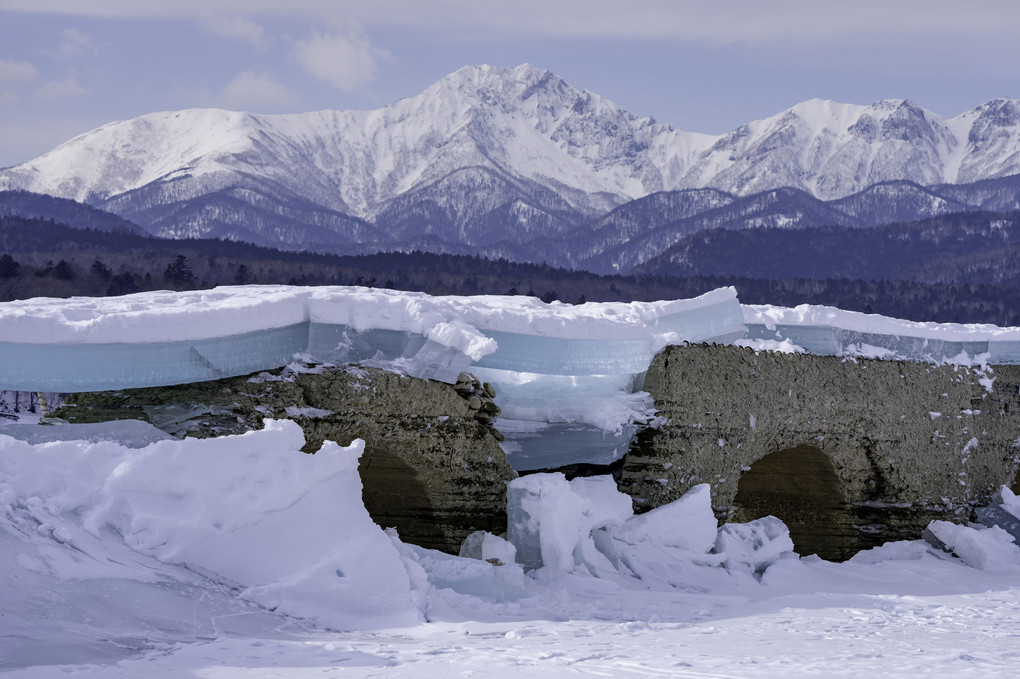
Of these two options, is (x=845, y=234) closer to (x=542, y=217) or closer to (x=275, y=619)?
(x=542, y=217)

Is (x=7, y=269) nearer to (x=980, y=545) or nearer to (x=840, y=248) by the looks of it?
(x=980, y=545)

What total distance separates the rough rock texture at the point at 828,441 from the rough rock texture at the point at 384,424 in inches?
69.9

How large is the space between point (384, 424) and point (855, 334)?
5.25m

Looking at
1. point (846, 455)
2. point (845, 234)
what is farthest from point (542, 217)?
point (846, 455)

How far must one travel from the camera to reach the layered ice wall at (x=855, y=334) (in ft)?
37.6

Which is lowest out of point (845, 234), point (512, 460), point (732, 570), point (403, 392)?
point (732, 570)

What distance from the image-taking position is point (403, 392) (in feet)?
29.7

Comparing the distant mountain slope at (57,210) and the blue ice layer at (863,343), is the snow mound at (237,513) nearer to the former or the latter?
the blue ice layer at (863,343)

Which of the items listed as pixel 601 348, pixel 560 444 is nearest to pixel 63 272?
pixel 560 444

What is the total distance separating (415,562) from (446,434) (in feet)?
6.00

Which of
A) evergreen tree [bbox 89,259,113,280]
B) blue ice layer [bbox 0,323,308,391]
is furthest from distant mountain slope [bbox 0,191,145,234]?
blue ice layer [bbox 0,323,308,391]

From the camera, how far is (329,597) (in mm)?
6852

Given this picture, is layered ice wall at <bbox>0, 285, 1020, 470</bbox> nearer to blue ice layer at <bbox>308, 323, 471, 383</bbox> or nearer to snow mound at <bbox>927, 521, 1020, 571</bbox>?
blue ice layer at <bbox>308, 323, 471, 383</bbox>

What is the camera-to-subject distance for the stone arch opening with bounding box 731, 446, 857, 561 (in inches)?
453
